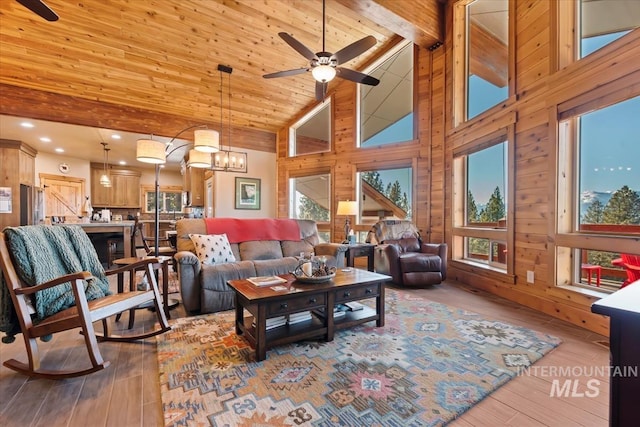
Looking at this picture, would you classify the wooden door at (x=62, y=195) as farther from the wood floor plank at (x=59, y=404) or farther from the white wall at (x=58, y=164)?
the wood floor plank at (x=59, y=404)

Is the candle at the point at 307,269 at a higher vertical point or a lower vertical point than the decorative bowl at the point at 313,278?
higher

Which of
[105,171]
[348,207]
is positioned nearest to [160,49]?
[348,207]

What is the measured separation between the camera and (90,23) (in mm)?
3906

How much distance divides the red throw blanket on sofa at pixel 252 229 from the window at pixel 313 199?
1930 mm

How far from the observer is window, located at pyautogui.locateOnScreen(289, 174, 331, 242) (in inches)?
248

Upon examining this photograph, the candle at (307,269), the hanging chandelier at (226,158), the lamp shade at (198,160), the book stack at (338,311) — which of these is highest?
the hanging chandelier at (226,158)

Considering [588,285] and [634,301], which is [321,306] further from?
[588,285]

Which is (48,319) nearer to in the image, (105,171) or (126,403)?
(126,403)

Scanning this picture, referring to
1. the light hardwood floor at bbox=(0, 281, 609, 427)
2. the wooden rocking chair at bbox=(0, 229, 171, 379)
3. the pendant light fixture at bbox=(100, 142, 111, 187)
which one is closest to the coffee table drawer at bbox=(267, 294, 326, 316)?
the light hardwood floor at bbox=(0, 281, 609, 427)

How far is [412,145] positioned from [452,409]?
4300 mm

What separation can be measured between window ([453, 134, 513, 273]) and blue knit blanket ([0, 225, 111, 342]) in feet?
14.1

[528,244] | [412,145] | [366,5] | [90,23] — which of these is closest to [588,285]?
[528,244]

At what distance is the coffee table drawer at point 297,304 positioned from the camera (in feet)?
6.98

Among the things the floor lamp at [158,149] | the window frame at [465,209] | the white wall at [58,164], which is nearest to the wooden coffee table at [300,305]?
the floor lamp at [158,149]
